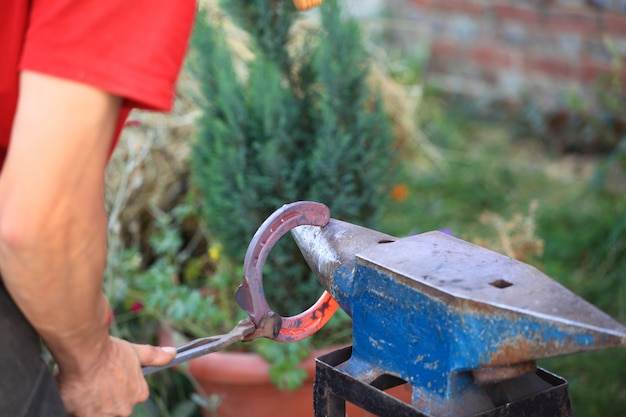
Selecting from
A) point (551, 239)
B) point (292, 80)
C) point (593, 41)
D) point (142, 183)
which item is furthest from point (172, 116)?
point (593, 41)

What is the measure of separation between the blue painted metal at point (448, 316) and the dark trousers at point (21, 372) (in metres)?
0.55

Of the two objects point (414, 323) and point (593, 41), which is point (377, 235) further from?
point (593, 41)

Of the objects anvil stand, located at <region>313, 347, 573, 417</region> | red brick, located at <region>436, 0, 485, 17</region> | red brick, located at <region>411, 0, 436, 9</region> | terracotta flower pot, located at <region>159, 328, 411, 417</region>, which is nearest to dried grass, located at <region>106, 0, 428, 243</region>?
terracotta flower pot, located at <region>159, 328, 411, 417</region>

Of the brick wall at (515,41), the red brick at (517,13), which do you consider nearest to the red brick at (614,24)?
the brick wall at (515,41)

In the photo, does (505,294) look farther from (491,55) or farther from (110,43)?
(491,55)

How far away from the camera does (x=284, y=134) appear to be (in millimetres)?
2619

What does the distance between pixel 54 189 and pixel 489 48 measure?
15.6 feet

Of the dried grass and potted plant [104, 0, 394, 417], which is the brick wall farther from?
potted plant [104, 0, 394, 417]

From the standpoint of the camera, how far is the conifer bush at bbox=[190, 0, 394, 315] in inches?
104

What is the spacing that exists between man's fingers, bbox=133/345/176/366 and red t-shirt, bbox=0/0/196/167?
534mm

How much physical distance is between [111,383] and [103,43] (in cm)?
63

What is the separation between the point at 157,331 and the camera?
2.84 m

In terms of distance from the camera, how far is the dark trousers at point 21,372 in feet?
4.15

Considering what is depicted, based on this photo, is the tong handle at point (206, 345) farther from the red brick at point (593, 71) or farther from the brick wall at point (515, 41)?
the red brick at point (593, 71)
